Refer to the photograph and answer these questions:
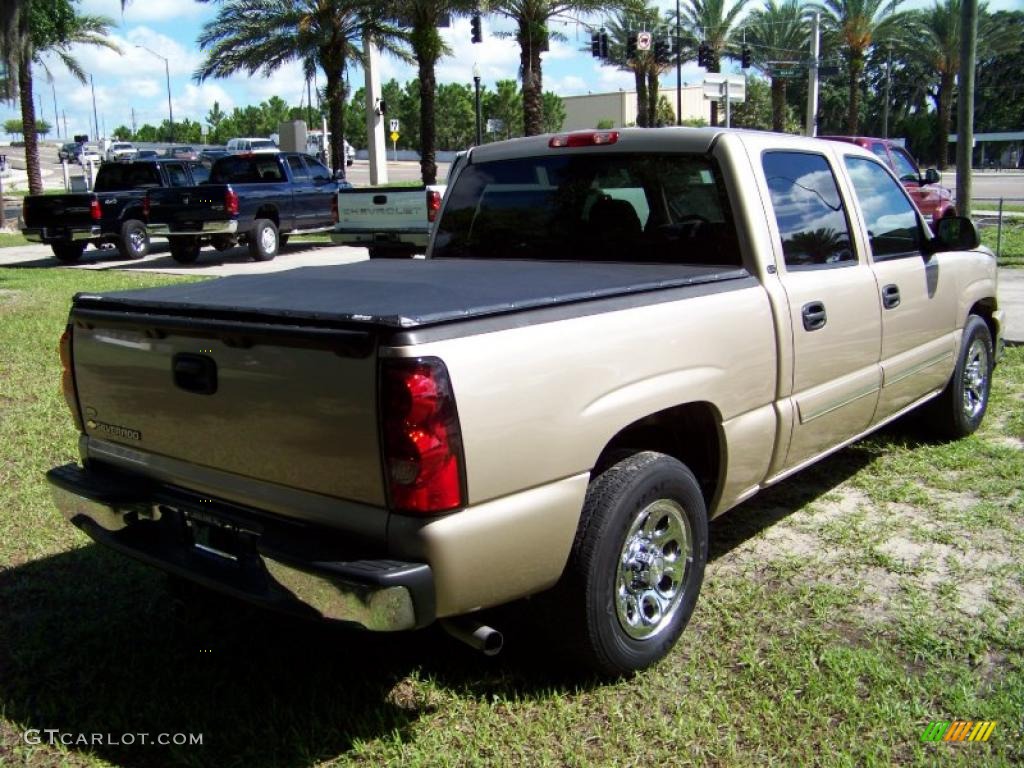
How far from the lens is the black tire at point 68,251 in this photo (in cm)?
1833

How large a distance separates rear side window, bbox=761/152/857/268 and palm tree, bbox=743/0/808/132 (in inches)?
1745

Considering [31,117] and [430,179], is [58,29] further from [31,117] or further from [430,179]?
[430,179]

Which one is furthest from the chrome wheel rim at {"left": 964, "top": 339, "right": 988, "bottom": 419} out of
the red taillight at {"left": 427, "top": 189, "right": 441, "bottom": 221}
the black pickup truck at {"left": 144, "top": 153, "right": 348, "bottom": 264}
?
the black pickup truck at {"left": 144, "top": 153, "right": 348, "bottom": 264}

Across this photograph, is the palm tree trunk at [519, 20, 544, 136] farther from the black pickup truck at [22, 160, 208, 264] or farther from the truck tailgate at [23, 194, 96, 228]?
the truck tailgate at [23, 194, 96, 228]

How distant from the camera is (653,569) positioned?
132 inches

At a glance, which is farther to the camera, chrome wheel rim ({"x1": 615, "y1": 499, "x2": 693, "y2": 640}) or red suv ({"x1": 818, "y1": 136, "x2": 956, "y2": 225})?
red suv ({"x1": 818, "y1": 136, "x2": 956, "y2": 225})

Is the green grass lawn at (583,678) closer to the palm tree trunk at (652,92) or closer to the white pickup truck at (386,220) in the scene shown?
the white pickup truck at (386,220)

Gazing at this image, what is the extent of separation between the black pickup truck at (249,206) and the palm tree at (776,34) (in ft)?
106

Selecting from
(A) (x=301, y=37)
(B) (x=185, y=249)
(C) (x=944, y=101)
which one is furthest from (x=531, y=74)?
(C) (x=944, y=101)

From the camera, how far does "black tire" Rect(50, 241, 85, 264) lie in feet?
60.1

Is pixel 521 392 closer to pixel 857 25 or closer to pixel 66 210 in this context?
pixel 66 210

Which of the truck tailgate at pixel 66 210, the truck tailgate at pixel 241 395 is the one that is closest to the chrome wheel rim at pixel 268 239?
the truck tailgate at pixel 66 210

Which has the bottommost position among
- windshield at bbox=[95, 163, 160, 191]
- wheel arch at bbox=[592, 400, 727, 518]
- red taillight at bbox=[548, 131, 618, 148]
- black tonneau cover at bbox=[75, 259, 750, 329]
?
wheel arch at bbox=[592, 400, 727, 518]

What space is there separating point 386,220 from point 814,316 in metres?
11.9
